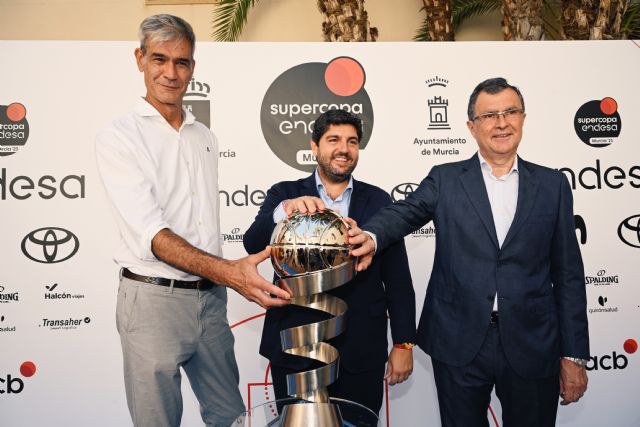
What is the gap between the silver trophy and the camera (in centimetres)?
142

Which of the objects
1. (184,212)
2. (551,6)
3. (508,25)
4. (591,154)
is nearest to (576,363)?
(184,212)

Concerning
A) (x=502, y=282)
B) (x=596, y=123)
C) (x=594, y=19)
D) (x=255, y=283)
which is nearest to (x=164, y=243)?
(x=255, y=283)

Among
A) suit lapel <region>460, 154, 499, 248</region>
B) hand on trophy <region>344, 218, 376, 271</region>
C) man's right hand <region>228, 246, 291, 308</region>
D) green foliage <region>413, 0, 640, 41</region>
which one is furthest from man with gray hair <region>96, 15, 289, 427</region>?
green foliage <region>413, 0, 640, 41</region>

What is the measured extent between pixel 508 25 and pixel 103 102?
13.0ft

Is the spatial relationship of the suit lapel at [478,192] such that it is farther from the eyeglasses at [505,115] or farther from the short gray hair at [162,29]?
the short gray hair at [162,29]

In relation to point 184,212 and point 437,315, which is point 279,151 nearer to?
point 184,212

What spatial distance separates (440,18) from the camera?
5.53 meters

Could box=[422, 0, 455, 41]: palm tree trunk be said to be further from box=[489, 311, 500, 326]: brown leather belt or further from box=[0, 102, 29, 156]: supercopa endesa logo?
box=[489, 311, 500, 326]: brown leather belt

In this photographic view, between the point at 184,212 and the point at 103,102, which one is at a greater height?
the point at 103,102

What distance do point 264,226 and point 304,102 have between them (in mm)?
1610

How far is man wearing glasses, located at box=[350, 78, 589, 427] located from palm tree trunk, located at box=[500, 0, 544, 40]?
140 inches

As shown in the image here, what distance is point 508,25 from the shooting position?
543 centimetres

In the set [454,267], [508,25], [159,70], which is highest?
[508,25]

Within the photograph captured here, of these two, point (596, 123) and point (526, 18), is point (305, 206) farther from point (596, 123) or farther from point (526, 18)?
point (526, 18)
